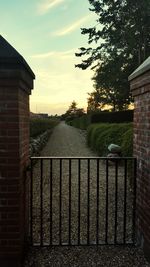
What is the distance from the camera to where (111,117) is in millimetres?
26141

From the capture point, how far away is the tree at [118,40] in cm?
2427

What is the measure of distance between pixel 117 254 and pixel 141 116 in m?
1.71

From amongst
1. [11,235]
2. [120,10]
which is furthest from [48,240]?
[120,10]

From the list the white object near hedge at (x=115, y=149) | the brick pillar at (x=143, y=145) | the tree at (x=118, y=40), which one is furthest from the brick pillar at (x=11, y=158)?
the tree at (x=118, y=40)

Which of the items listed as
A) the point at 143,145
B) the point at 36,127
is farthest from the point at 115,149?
the point at 36,127

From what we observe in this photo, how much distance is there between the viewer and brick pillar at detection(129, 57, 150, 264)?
13.9 ft

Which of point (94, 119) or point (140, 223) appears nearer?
point (140, 223)

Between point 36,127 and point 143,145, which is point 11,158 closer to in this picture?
point 143,145

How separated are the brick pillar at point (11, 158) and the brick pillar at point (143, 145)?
4.58 feet

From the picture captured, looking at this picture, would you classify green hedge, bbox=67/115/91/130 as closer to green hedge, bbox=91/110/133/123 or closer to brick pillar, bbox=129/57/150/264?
green hedge, bbox=91/110/133/123

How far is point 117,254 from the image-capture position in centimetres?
444

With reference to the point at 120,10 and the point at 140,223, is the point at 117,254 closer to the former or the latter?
the point at 140,223

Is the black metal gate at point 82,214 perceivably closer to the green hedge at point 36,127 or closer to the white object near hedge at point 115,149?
the white object near hedge at point 115,149

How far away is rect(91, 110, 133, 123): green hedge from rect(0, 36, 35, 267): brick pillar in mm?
21007
